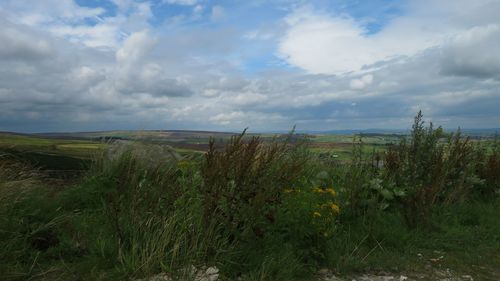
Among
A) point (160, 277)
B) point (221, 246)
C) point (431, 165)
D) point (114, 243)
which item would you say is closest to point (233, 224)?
point (221, 246)

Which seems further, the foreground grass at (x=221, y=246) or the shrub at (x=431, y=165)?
the shrub at (x=431, y=165)

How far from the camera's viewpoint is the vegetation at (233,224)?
424cm

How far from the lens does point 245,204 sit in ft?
14.6

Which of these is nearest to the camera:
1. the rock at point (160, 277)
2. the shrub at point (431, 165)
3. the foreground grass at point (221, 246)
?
the rock at point (160, 277)

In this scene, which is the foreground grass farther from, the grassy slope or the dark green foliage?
the dark green foliage

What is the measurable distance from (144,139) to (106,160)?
132 cm

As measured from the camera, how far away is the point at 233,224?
4465mm

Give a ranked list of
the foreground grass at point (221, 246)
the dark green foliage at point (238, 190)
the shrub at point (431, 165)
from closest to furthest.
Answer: the foreground grass at point (221, 246) < the dark green foliage at point (238, 190) < the shrub at point (431, 165)

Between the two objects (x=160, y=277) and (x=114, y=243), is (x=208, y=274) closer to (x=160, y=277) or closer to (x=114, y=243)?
(x=160, y=277)

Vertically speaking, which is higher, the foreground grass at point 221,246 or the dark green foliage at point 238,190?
the dark green foliage at point 238,190

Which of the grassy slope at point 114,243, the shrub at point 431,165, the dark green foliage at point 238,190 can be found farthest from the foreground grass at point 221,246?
the shrub at point 431,165

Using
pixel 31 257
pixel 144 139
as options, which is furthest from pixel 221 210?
pixel 144 139

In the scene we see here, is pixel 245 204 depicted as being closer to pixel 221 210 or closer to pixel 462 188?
pixel 221 210

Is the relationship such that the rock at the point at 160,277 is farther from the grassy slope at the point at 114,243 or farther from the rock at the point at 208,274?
the rock at the point at 208,274
